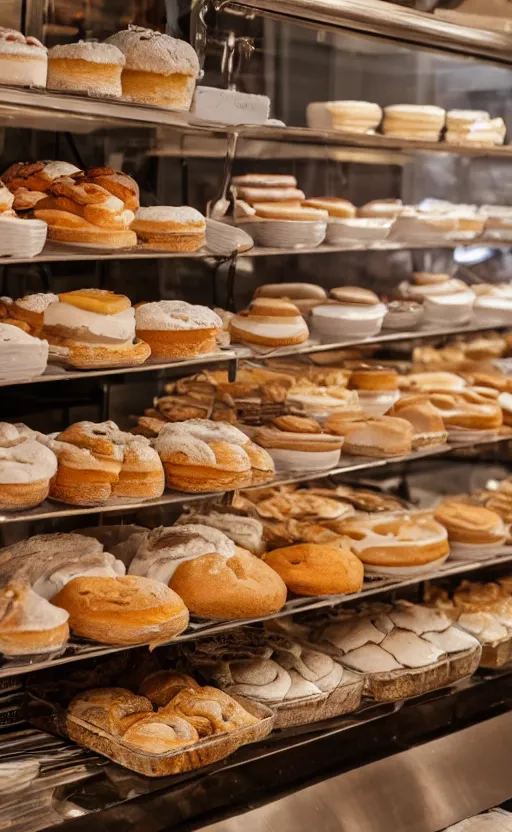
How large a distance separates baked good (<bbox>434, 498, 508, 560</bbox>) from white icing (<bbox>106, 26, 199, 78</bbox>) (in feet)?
5.74

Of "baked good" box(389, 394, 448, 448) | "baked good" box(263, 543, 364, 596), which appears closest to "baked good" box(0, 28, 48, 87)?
"baked good" box(263, 543, 364, 596)

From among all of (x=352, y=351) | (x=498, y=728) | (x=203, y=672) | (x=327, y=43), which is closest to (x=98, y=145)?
(x=327, y=43)

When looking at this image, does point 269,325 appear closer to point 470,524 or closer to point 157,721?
point 470,524

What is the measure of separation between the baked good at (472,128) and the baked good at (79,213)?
5.05 ft

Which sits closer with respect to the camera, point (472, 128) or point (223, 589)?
point (223, 589)

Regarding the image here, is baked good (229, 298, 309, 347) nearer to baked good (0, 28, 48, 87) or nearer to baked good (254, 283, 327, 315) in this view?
baked good (254, 283, 327, 315)

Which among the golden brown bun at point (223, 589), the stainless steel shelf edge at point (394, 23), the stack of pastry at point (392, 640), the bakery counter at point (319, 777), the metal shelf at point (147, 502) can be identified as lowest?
the bakery counter at point (319, 777)

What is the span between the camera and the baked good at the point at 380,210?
4.00m

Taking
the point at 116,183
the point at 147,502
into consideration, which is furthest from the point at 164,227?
the point at 147,502

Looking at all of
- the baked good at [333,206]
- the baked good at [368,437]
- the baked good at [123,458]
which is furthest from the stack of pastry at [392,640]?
the baked good at [333,206]

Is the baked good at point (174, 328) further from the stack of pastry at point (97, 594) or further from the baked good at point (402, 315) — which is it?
the baked good at point (402, 315)

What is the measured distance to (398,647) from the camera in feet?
12.3

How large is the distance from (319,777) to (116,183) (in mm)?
1739

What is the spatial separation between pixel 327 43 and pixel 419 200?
2.41 feet
